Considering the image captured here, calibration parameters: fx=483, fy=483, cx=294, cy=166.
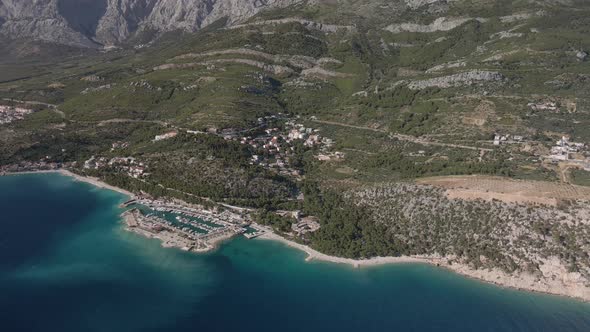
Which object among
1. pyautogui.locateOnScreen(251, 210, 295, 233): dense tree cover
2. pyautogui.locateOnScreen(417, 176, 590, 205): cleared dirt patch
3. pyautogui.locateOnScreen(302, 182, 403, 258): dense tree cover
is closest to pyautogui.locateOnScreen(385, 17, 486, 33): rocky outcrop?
→ pyautogui.locateOnScreen(417, 176, 590, 205): cleared dirt patch

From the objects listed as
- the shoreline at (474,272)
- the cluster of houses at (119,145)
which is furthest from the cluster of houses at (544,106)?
the cluster of houses at (119,145)

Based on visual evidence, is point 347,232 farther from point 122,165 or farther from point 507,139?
point 122,165

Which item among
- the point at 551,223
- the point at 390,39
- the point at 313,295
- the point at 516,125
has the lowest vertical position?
the point at 313,295

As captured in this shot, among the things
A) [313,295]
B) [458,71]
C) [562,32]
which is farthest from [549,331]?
[562,32]

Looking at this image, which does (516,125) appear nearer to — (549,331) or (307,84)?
(549,331)

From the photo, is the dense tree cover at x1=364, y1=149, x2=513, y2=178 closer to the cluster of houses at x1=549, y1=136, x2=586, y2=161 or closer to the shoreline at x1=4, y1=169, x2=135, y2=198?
the cluster of houses at x1=549, y1=136, x2=586, y2=161

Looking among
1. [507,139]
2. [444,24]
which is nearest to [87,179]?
[507,139]

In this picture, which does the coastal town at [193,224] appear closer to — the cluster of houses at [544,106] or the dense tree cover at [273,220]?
the dense tree cover at [273,220]
